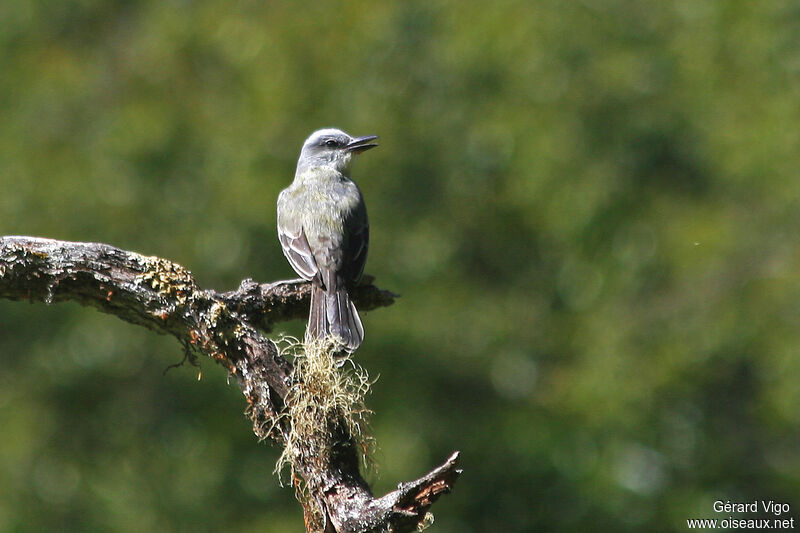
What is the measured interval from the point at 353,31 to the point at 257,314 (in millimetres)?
7655

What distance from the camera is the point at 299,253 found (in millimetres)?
5309

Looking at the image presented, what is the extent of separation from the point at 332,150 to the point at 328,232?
4.10 ft

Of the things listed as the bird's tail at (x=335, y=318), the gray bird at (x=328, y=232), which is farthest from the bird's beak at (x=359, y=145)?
the bird's tail at (x=335, y=318)

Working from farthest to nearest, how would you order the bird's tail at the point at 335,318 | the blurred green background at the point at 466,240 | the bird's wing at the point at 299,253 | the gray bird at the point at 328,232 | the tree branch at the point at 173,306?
1. the blurred green background at the point at 466,240
2. the bird's wing at the point at 299,253
3. the gray bird at the point at 328,232
4. the bird's tail at the point at 335,318
5. the tree branch at the point at 173,306

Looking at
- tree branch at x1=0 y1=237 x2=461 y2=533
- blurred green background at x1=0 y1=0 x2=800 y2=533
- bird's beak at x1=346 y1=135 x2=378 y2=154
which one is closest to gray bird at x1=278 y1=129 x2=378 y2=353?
bird's beak at x1=346 y1=135 x2=378 y2=154

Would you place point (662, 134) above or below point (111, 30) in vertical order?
below

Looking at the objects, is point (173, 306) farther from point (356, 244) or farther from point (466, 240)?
point (466, 240)

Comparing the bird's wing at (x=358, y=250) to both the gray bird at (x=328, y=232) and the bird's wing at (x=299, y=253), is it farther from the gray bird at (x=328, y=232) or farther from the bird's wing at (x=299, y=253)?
the bird's wing at (x=299, y=253)

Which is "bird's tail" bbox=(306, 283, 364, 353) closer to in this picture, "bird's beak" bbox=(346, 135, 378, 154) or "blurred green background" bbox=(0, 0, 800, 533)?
"bird's beak" bbox=(346, 135, 378, 154)

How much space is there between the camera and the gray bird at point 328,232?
4.57 metres

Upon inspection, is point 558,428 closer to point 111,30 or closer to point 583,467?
point 583,467

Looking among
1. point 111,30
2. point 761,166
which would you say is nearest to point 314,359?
point 761,166

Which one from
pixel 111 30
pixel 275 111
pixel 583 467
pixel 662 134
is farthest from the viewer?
pixel 111 30

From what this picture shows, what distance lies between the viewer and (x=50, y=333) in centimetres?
962
